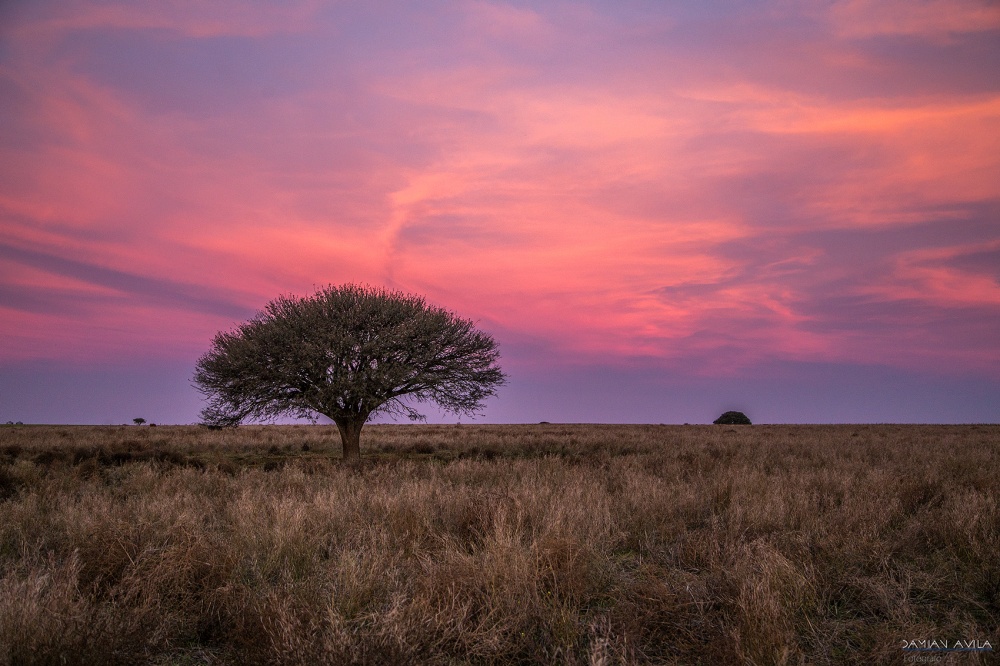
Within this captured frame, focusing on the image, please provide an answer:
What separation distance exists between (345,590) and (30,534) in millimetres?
5575

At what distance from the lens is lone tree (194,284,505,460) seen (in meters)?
21.5

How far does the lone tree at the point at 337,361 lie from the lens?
70.6 ft

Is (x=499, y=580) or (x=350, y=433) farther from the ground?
(x=350, y=433)

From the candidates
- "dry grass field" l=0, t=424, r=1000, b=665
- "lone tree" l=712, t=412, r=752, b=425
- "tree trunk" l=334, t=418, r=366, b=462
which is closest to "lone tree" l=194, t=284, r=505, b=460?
"tree trunk" l=334, t=418, r=366, b=462

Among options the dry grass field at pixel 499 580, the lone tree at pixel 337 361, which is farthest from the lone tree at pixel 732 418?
the dry grass field at pixel 499 580

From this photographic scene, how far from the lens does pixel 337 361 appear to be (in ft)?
71.4

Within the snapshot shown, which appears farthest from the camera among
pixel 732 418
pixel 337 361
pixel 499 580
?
pixel 732 418

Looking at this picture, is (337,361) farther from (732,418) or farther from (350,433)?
(732,418)

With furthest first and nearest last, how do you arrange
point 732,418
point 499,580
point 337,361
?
1. point 732,418
2. point 337,361
3. point 499,580

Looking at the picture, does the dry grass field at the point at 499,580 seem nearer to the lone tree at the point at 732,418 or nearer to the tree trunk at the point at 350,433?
the tree trunk at the point at 350,433

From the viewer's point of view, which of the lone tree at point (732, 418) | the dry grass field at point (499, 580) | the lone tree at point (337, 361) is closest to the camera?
the dry grass field at point (499, 580)

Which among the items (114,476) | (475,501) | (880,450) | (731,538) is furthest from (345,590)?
(880,450)

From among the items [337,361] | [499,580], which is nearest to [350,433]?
[337,361]

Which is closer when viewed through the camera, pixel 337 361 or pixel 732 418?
pixel 337 361
